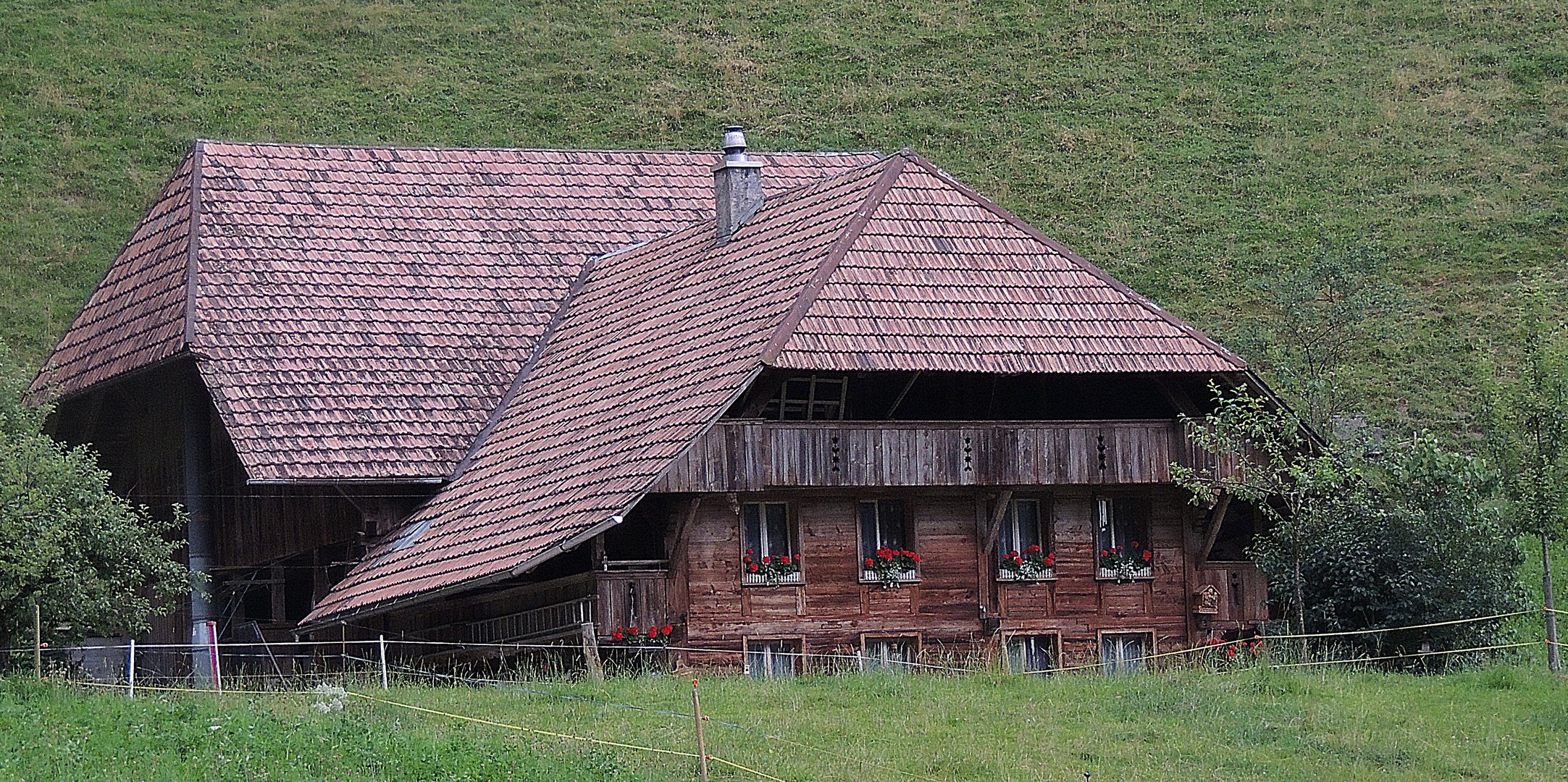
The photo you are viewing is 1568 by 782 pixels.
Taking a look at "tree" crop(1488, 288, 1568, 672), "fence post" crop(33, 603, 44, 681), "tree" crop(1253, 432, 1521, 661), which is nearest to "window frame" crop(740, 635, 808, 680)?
"tree" crop(1253, 432, 1521, 661)

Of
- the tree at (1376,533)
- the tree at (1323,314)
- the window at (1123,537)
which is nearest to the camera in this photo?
the tree at (1376,533)

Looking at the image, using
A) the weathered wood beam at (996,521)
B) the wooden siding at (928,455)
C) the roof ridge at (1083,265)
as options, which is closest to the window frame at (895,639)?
the weathered wood beam at (996,521)

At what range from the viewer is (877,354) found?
27.8 meters

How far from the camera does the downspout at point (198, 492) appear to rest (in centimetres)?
3306

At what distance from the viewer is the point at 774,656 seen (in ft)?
92.7

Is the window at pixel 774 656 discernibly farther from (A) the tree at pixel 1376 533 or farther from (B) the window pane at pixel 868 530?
(A) the tree at pixel 1376 533

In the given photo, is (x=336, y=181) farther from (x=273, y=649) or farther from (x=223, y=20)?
(x=223, y=20)

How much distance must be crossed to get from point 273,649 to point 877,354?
11.2 meters

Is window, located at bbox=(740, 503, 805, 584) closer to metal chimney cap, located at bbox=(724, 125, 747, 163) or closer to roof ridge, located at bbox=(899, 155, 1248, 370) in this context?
roof ridge, located at bbox=(899, 155, 1248, 370)

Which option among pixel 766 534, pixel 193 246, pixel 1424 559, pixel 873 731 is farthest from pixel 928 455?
pixel 193 246

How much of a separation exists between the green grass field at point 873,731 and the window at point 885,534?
398 cm

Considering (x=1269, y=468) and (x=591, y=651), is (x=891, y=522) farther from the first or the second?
(x=591, y=651)

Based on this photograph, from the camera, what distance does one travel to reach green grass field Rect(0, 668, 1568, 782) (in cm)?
1872

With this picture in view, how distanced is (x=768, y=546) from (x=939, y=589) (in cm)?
240
